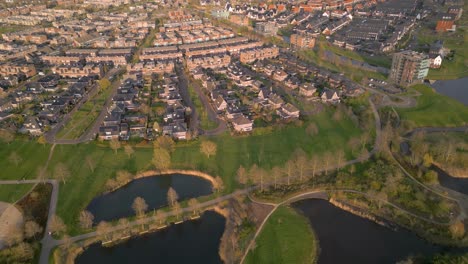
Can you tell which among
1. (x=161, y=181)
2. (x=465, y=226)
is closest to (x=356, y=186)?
(x=465, y=226)

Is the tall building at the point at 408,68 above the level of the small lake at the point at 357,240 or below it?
above

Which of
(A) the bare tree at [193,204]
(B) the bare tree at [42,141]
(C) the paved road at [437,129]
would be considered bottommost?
(A) the bare tree at [193,204]

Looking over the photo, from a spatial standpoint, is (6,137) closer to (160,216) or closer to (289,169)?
(160,216)

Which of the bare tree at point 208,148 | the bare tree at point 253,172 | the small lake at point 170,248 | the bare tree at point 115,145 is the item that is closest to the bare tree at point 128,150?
the bare tree at point 115,145

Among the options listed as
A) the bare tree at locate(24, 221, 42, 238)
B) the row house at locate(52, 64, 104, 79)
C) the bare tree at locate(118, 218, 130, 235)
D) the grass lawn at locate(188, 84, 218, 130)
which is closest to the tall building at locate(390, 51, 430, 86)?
the grass lawn at locate(188, 84, 218, 130)

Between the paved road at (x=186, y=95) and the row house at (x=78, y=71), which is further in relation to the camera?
the row house at (x=78, y=71)

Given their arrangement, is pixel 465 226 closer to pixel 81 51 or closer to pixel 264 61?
pixel 264 61

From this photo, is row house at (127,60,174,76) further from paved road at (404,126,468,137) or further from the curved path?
paved road at (404,126,468,137)

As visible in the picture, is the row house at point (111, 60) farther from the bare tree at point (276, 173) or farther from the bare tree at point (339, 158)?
the bare tree at point (339, 158)
